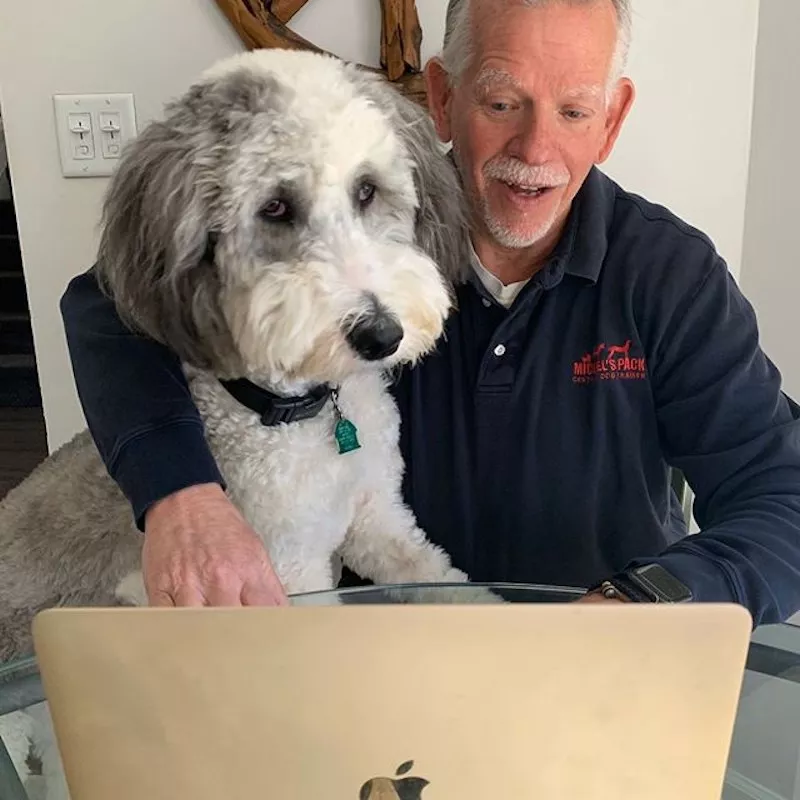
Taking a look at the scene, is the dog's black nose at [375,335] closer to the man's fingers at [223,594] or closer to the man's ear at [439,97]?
the man's fingers at [223,594]

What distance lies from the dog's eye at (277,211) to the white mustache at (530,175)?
12.6 inches

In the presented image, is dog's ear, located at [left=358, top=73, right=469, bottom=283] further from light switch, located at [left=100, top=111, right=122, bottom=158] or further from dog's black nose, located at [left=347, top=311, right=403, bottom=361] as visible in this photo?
light switch, located at [left=100, top=111, right=122, bottom=158]

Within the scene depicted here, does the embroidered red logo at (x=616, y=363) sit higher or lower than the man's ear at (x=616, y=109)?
lower

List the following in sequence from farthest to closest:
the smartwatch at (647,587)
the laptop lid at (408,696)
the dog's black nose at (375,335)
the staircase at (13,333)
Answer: the staircase at (13,333), the dog's black nose at (375,335), the smartwatch at (647,587), the laptop lid at (408,696)

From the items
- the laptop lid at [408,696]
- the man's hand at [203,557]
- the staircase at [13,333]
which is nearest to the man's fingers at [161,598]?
the man's hand at [203,557]

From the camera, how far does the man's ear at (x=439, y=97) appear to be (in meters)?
1.26

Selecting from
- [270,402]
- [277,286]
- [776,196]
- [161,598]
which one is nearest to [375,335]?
[277,286]

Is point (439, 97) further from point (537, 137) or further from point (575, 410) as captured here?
point (575, 410)

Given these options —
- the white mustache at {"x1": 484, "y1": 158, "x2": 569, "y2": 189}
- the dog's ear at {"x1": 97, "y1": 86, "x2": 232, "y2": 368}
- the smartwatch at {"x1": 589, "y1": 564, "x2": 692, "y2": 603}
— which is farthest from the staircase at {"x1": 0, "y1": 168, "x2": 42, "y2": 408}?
the smartwatch at {"x1": 589, "y1": 564, "x2": 692, "y2": 603}

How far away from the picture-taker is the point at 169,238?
3.27ft

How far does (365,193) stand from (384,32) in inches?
20.8

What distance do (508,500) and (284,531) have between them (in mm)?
308

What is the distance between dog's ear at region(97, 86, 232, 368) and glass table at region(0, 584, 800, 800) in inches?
12.7

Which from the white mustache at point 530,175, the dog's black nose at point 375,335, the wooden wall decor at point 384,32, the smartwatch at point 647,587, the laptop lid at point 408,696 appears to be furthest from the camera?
the wooden wall decor at point 384,32
